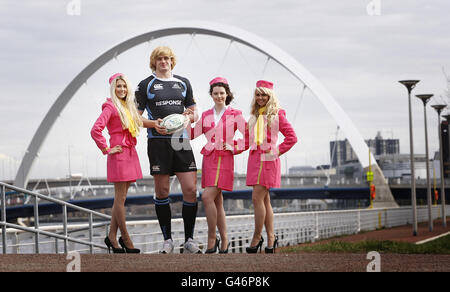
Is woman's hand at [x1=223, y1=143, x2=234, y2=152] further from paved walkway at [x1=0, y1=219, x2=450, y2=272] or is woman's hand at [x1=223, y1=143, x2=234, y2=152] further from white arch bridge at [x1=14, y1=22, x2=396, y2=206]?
white arch bridge at [x1=14, y1=22, x2=396, y2=206]

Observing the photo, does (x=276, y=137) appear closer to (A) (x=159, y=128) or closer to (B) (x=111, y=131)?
(A) (x=159, y=128)

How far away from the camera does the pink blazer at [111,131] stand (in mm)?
7289

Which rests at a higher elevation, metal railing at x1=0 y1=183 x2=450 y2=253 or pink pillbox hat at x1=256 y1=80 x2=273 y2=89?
pink pillbox hat at x1=256 y1=80 x2=273 y2=89

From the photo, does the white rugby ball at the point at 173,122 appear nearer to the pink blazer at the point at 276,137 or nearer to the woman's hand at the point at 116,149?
the woman's hand at the point at 116,149

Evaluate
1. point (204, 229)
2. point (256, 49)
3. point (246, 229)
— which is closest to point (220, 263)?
point (204, 229)

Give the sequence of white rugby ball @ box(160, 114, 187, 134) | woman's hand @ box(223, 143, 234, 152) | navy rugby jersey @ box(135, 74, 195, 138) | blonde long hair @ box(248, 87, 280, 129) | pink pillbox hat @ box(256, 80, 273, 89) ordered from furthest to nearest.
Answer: pink pillbox hat @ box(256, 80, 273, 89), blonde long hair @ box(248, 87, 280, 129), woman's hand @ box(223, 143, 234, 152), navy rugby jersey @ box(135, 74, 195, 138), white rugby ball @ box(160, 114, 187, 134)

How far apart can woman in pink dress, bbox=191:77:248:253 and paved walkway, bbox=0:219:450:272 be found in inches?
40.2

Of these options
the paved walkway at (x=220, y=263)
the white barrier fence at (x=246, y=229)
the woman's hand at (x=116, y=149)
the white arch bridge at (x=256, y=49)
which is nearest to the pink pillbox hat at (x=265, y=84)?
the woman's hand at (x=116, y=149)

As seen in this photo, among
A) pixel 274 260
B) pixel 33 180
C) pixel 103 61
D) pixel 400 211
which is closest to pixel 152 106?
pixel 274 260

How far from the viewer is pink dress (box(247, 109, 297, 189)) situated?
760 cm

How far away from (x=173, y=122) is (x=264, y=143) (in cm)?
96

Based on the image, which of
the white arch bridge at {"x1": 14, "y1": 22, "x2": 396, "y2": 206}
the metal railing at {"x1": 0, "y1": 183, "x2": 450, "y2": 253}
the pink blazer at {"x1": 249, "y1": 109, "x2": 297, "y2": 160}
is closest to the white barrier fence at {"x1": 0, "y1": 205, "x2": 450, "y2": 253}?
the metal railing at {"x1": 0, "y1": 183, "x2": 450, "y2": 253}

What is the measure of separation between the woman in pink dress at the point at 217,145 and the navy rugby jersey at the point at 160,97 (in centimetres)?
27
